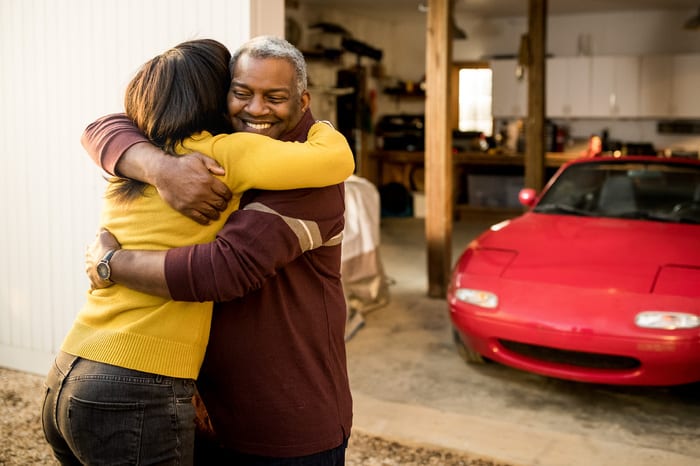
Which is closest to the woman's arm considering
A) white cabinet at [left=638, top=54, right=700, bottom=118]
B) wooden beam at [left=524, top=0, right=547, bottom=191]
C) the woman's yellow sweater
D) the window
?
the woman's yellow sweater

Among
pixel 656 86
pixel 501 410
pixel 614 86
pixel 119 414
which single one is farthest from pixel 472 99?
pixel 119 414

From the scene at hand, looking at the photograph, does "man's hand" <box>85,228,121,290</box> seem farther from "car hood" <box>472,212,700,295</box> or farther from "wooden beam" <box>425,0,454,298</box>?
"wooden beam" <box>425,0,454,298</box>

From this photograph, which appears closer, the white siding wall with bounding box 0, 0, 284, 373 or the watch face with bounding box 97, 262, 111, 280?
the watch face with bounding box 97, 262, 111, 280

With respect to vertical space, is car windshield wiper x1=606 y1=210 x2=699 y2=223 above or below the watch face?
below

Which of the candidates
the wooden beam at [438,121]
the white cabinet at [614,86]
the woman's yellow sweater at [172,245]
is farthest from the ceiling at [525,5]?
the woman's yellow sweater at [172,245]

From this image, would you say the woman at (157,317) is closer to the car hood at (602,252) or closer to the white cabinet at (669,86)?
the car hood at (602,252)

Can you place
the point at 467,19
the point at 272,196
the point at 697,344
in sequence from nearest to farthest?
the point at 272,196 < the point at 697,344 < the point at 467,19

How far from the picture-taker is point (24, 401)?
4.04 m

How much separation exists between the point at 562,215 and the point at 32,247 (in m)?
3.31

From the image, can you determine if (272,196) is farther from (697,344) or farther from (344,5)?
(344,5)

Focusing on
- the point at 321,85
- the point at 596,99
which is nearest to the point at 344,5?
the point at 321,85

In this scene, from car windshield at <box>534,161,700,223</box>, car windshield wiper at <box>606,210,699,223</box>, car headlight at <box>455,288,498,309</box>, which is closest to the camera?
car headlight at <box>455,288,498,309</box>

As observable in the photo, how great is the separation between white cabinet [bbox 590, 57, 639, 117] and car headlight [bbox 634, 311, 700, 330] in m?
9.03

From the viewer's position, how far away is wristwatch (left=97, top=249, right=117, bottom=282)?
1.57 meters
